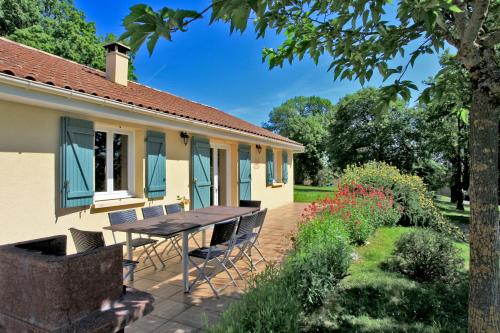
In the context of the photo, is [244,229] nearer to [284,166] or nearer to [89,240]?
[89,240]

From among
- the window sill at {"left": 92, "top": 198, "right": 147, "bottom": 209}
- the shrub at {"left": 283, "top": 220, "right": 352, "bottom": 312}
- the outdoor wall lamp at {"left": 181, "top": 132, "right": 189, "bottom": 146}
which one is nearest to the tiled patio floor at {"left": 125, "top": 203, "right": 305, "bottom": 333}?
the shrub at {"left": 283, "top": 220, "right": 352, "bottom": 312}

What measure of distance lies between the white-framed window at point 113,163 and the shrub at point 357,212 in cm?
A: 393

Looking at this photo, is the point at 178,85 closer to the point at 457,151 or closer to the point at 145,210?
the point at 145,210

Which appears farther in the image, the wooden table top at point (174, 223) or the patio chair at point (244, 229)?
the patio chair at point (244, 229)

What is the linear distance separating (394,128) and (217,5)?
24.7m

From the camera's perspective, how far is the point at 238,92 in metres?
28.0

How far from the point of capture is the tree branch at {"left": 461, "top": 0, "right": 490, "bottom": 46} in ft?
5.87

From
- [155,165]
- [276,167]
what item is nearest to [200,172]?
[155,165]

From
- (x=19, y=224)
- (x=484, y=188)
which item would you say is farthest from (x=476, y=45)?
(x=19, y=224)

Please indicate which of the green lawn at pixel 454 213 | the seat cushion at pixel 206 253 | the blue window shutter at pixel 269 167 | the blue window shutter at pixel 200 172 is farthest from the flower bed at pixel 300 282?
the green lawn at pixel 454 213

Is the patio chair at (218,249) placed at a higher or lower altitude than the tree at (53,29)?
lower

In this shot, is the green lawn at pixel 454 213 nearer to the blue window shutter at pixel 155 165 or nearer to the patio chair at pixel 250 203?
the patio chair at pixel 250 203

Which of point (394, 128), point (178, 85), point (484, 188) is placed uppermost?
point (178, 85)

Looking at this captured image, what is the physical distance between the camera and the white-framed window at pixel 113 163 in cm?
591
